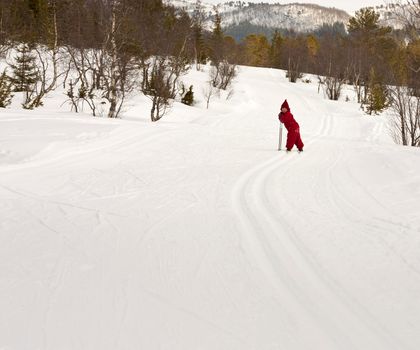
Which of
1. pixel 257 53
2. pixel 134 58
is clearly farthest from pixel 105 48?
pixel 257 53

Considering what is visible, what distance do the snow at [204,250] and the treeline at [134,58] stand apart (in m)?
5.35

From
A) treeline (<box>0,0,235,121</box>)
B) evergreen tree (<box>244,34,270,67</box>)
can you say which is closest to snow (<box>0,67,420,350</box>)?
treeline (<box>0,0,235,121</box>)

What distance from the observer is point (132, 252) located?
4.38 metres

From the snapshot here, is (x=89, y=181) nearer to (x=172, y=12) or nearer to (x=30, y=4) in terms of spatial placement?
(x=172, y=12)

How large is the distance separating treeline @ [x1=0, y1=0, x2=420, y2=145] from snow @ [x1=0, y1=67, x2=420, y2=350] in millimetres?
5349

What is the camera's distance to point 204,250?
4469 millimetres

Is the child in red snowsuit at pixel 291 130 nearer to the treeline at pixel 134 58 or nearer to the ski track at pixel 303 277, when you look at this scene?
the treeline at pixel 134 58

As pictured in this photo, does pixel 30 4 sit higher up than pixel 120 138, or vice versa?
pixel 30 4

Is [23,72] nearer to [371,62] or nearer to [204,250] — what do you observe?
[204,250]

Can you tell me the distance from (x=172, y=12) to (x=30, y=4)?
2429 cm

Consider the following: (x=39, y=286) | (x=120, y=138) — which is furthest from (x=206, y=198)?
(x=120, y=138)

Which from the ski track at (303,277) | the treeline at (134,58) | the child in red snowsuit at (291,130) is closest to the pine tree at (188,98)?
the treeline at (134,58)

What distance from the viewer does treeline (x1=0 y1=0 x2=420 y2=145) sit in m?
16.0

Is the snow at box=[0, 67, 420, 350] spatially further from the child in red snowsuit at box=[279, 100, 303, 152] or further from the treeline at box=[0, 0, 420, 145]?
the treeline at box=[0, 0, 420, 145]
